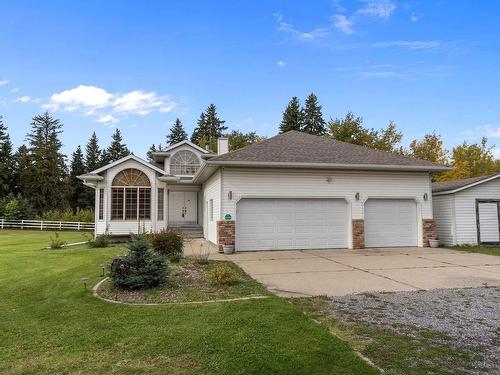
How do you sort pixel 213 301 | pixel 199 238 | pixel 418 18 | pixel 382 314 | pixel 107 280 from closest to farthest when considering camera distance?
pixel 382 314 < pixel 213 301 < pixel 107 280 < pixel 418 18 < pixel 199 238

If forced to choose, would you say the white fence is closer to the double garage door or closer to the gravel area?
the double garage door

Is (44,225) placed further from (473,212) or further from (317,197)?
(473,212)

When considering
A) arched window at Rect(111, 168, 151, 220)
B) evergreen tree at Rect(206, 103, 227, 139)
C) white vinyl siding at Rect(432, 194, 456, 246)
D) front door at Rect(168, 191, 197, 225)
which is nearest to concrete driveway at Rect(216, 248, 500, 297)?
white vinyl siding at Rect(432, 194, 456, 246)

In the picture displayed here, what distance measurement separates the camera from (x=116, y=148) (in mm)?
60594

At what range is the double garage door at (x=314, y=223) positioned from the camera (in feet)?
46.0

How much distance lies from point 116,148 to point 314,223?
52.6 meters

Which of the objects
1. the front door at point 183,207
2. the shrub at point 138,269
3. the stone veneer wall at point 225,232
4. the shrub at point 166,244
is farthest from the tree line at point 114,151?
the shrub at point 138,269

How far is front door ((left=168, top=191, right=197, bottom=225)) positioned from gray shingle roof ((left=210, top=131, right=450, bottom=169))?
861 cm

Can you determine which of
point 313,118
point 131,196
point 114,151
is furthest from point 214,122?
point 131,196

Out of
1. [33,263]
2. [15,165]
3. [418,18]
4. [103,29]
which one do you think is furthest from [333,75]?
[15,165]

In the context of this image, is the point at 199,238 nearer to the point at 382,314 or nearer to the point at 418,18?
the point at 418,18

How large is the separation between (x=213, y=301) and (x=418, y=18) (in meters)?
12.0

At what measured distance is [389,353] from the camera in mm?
3947

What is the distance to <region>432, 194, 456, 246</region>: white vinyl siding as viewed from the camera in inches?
622
